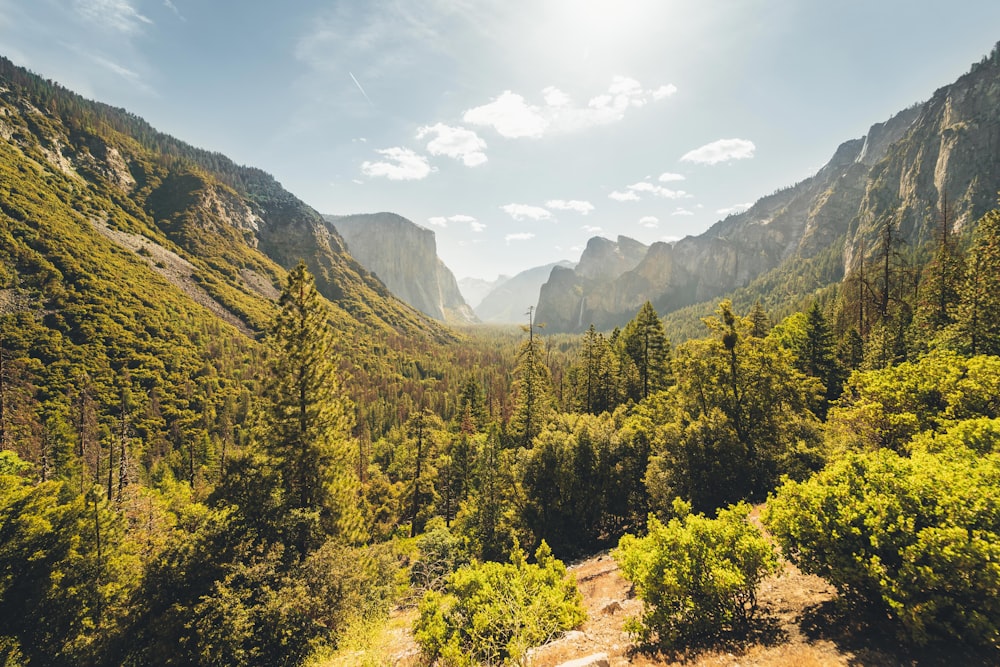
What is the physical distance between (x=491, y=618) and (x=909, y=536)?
8617mm

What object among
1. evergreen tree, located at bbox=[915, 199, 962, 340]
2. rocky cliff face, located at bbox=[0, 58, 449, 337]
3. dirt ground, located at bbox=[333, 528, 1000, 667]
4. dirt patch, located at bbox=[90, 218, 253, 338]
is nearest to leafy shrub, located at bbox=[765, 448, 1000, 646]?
dirt ground, located at bbox=[333, 528, 1000, 667]

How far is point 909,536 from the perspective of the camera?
6.55 meters

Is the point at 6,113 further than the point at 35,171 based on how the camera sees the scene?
Yes

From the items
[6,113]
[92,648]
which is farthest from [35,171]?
[92,648]

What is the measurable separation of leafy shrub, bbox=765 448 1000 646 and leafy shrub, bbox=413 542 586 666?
5.98 m

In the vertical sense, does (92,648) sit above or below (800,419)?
below

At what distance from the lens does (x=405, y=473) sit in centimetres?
4247

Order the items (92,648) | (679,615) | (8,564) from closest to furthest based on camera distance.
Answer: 1. (679,615)
2. (92,648)
3. (8,564)

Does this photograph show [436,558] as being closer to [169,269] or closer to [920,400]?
[920,400]

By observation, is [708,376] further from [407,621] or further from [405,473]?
[405,473]

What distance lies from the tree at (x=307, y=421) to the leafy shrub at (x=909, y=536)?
55.3 feet

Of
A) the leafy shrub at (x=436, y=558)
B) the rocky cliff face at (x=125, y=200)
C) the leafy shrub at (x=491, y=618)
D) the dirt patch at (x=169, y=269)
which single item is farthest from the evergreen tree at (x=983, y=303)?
the rocky cliff face at (x=125, y=200)

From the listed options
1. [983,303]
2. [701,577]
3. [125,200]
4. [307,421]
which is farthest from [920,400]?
[125,200]

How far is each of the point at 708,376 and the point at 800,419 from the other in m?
5.07
